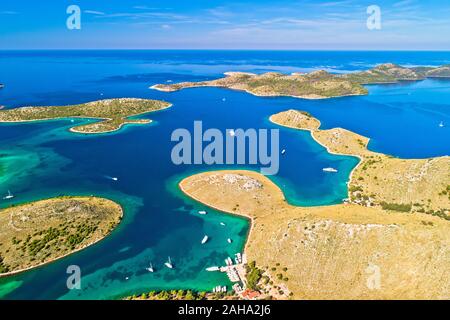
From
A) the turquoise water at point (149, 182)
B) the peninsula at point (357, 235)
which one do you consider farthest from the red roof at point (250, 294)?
the turquoise water at point (149, 182)

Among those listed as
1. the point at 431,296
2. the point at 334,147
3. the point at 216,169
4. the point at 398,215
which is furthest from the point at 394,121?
the point at 431,296

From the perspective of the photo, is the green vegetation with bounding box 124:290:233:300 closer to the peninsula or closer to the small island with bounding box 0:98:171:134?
the peninsula

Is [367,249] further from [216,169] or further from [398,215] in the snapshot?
[216,169]

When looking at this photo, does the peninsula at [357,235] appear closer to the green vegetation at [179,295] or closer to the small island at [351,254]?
the small island at [351,254]

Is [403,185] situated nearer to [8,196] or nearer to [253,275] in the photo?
[253,275]

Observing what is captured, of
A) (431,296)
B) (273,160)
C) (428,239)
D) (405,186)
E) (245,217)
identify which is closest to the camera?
(431,296)
